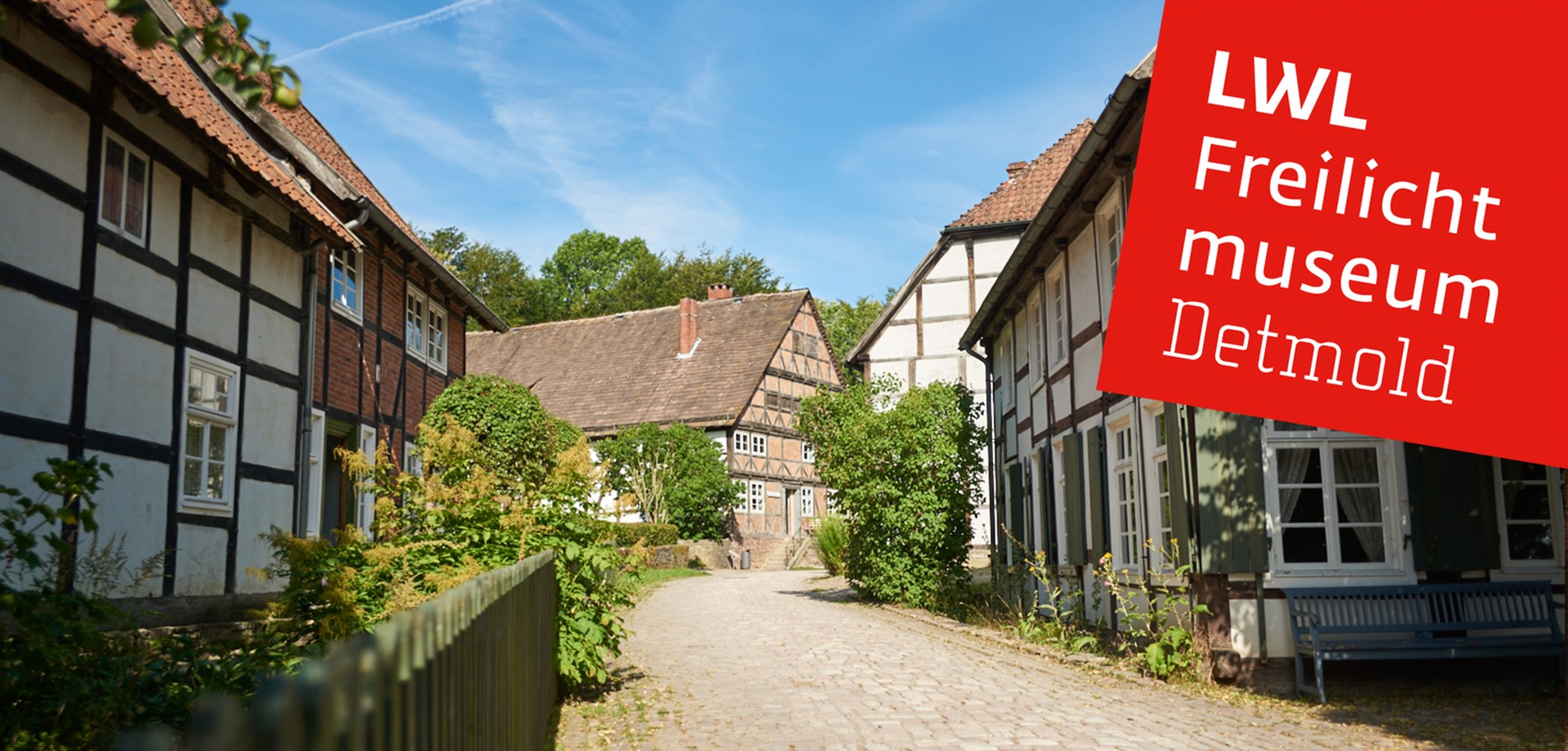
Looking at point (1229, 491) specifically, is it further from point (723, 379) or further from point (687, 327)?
point (687, 327)

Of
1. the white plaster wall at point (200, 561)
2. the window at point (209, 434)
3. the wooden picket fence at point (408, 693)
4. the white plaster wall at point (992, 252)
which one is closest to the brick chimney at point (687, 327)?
the white plaster wall at point (992, 252)

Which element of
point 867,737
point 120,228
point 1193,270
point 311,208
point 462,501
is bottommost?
point 867,737

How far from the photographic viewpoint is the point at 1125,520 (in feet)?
43.2

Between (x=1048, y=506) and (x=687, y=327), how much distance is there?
3107cm

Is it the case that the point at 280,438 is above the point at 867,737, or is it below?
above

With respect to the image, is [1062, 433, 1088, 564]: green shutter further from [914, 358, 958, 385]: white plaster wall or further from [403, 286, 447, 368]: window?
[914, 358, 958, 385]: white plaster wall

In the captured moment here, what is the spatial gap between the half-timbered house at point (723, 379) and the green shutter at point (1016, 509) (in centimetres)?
2141

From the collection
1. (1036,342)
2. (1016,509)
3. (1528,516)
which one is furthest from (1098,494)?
(1016,509)

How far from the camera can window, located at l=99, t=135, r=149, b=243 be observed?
10.2 meters

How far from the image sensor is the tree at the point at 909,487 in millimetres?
19359

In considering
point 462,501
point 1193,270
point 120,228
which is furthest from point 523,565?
point 120,228

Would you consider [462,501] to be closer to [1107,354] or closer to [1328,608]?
[1107,354]

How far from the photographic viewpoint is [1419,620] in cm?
980

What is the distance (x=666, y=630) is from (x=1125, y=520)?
5.76m
